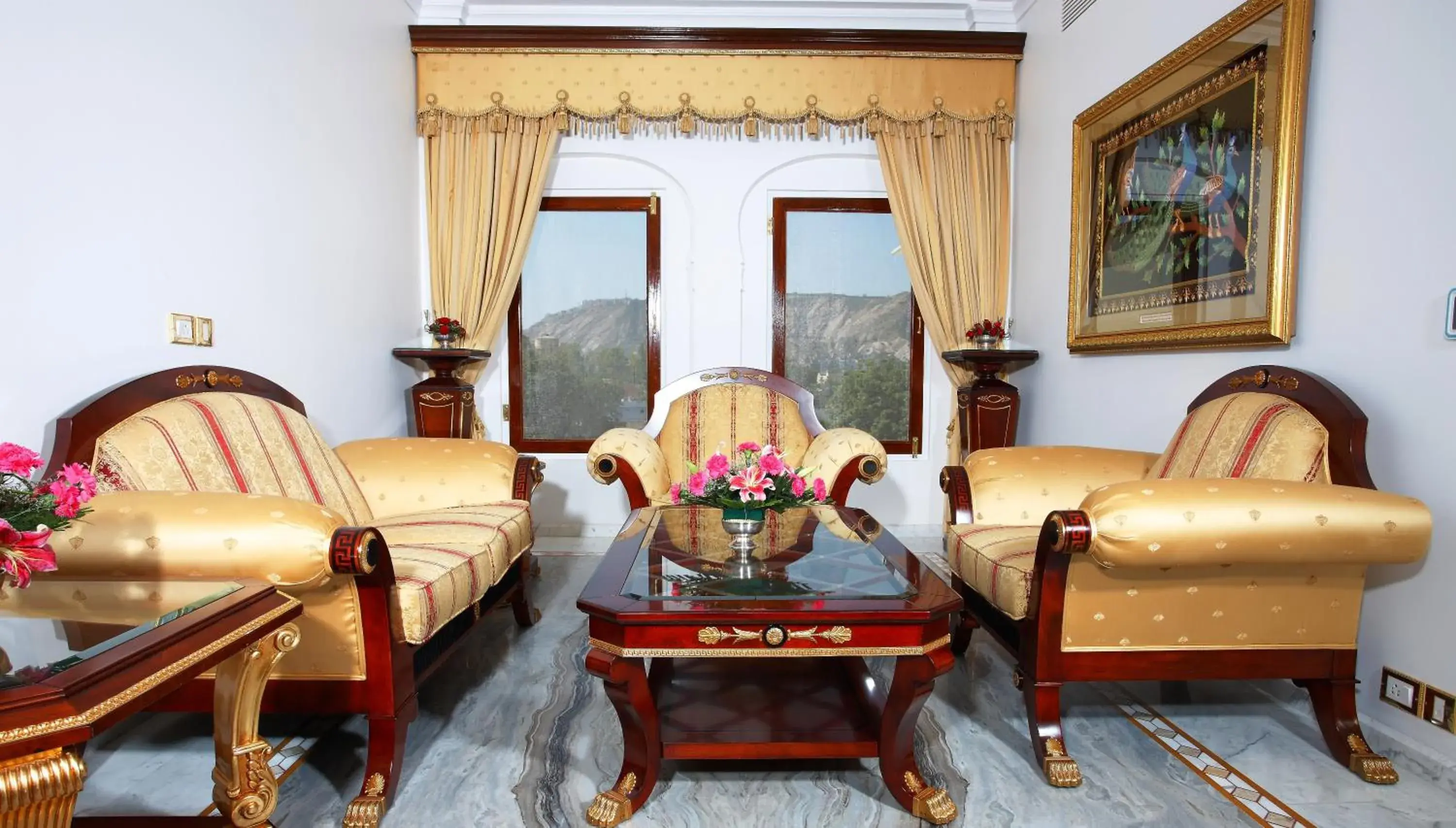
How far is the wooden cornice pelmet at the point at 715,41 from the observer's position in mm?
3992

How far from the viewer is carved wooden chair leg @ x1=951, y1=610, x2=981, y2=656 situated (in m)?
2.41

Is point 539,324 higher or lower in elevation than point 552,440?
higher

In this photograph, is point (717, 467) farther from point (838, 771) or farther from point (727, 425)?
point (727, 425)

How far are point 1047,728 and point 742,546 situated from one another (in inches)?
33.8

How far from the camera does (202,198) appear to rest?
2.34 metres

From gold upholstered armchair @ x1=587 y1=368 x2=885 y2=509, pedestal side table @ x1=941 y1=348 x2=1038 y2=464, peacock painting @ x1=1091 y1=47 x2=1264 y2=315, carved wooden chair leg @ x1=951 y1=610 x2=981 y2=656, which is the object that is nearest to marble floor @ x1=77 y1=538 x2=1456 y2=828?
carved wooden chair leg @ x1=951 y1=610 x2=981 y2=656

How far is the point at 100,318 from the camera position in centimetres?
197

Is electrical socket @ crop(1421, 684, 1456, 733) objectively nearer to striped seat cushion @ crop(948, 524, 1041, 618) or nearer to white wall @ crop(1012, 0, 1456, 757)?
white wall @ crop(1012, 0, 1456, 757)

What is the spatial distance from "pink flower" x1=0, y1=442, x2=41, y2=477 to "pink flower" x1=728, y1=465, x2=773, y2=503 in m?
1.33

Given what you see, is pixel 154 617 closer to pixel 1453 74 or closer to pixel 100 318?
pixel 100 318

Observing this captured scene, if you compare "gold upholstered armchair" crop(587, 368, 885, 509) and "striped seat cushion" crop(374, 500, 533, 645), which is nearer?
"striped seat cushion" crop(374, 500, 533, 645)

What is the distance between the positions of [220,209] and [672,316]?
2301 mm

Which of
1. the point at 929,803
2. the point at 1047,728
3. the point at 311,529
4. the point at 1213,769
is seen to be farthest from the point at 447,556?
the point at 1213,769

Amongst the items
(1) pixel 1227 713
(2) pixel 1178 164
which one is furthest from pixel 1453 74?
(1) pixel 1227 713
